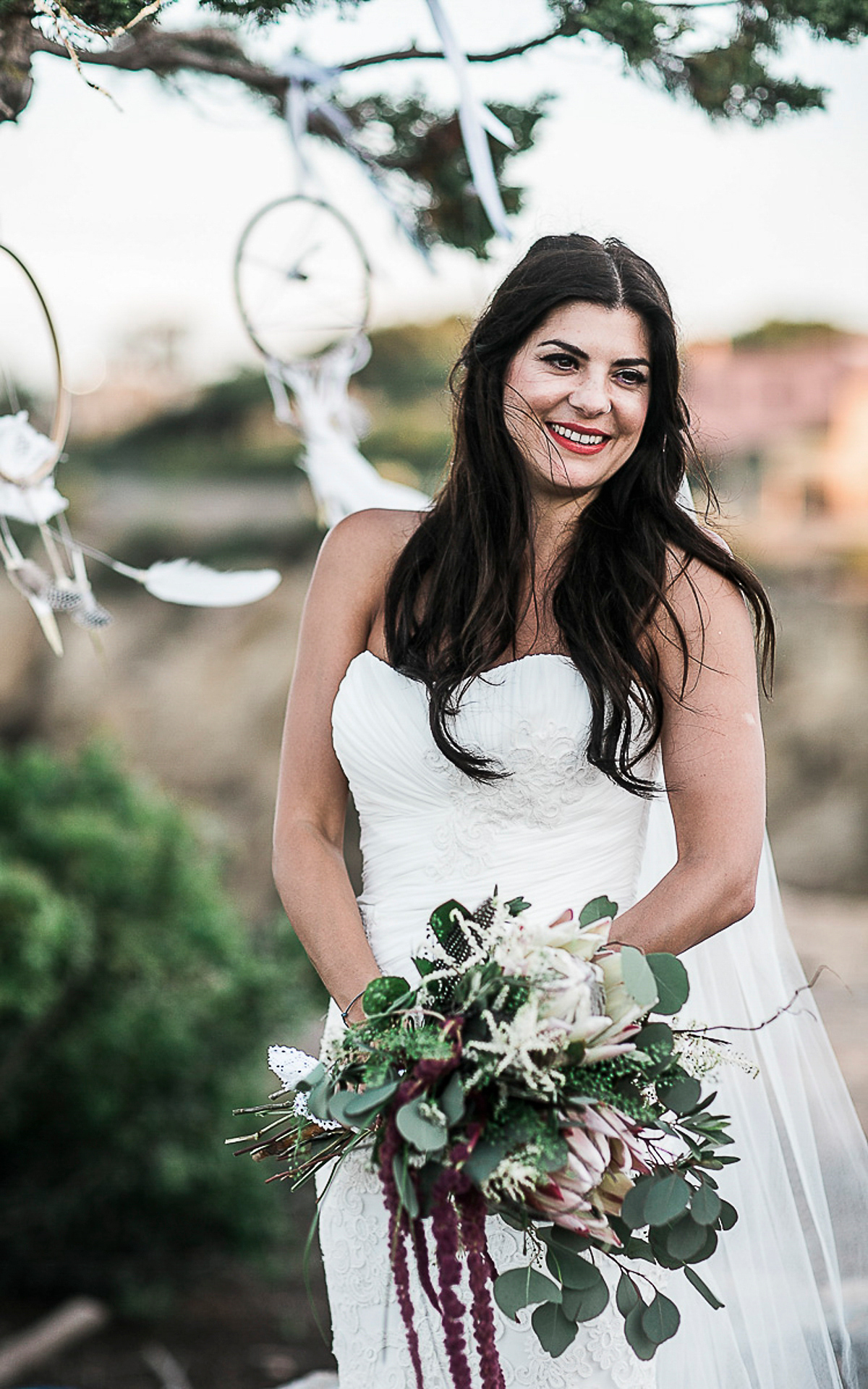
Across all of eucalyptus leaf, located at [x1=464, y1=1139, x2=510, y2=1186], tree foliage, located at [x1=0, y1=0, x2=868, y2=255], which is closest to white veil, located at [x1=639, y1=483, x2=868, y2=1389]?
eucalyptus leaf, located at [x1=464, y1=1139, x2=510, y2=1186]

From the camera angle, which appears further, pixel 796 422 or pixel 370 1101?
pixel 796 422

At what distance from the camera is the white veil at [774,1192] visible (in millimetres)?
2084

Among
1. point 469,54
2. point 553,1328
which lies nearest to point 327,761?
point 553,1328

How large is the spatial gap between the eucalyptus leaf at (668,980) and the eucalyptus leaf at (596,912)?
0.08 meters

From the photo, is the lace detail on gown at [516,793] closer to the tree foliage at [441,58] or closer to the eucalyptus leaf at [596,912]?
the eucalyptus leaf at [596,912]

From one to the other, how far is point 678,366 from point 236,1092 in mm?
3133

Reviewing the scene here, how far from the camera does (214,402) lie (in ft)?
34.3

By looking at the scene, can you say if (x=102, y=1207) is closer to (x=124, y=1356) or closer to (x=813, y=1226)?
(x=124, y=1356)

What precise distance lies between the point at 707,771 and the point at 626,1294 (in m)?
0.72

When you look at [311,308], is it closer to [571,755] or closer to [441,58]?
[441,58]

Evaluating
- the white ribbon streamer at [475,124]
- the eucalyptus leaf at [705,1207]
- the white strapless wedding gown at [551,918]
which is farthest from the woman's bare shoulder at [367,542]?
the eucalyptus leaf at [705,1207]

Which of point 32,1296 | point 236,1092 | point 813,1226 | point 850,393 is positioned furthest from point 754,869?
point 850,393

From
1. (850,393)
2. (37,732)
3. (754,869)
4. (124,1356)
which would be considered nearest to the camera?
(754,869)

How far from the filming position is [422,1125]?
1404 millimetres
